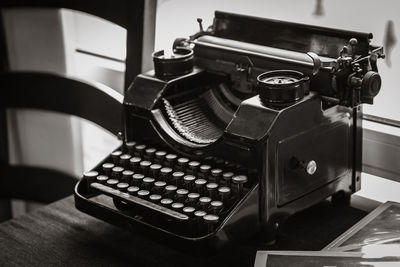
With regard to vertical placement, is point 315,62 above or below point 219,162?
above

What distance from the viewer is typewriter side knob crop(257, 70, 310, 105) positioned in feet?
5.52

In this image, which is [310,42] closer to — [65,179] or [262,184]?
[262,184]

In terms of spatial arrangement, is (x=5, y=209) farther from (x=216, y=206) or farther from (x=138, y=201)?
(x=216, y=206)

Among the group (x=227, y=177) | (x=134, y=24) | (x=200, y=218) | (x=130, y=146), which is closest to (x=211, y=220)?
(x=200, y=218)

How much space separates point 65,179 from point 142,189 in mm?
1280

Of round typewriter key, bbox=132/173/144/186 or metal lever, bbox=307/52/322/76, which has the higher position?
metal lever, bbox=307/52/322/76

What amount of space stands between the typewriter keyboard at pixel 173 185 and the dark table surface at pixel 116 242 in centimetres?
8

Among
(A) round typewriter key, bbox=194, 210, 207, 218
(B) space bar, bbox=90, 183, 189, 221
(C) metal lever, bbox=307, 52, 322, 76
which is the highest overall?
(C) metal lever, bbox=307, 52, 322, 76

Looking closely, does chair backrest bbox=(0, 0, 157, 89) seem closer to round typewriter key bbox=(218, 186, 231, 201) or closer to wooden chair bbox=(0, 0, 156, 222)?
wooden chair bbox=(0, 0, 156, 222)

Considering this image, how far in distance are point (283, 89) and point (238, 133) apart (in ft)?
0.54

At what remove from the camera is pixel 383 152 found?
204 cm

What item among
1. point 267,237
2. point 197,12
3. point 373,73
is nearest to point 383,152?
point 373,73

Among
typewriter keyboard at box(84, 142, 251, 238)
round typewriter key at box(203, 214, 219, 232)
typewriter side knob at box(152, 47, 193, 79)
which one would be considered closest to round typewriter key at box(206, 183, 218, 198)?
typewriter keyboard at box(84, 142, 251, 238)

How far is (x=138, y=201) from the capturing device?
180 centimetres
